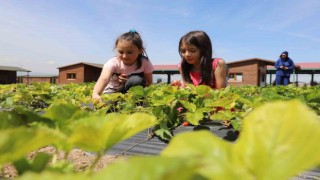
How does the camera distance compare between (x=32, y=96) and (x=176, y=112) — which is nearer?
(x=176, y=112)

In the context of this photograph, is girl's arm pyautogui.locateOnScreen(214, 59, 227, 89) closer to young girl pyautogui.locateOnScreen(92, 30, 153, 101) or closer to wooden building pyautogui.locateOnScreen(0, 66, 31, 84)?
young girl pyautogui.locateOnScreen(92, 30, 153, 101)

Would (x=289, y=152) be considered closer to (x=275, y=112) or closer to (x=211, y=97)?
(x=275, y=112)

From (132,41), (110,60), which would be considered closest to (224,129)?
(132,41)

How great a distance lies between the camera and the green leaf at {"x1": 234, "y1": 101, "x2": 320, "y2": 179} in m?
0.27

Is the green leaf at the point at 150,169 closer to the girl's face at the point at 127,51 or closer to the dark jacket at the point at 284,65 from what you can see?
the girl's face at the point at 127,51

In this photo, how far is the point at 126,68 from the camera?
387 cm

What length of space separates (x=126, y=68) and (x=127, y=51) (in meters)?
0.30

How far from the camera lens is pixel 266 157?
29 cm

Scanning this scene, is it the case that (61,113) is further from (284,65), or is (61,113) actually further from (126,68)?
(284,65)

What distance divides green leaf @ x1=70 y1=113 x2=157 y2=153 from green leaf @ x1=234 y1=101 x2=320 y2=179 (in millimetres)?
132

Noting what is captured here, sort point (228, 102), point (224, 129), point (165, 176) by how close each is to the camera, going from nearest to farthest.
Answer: point (165, 176), point (228, 102), point (224, 129)

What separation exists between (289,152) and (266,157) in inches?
0.8

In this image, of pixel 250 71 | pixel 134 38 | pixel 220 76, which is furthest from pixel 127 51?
pixel 250 71

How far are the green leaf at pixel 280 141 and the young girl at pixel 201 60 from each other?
3.41m
